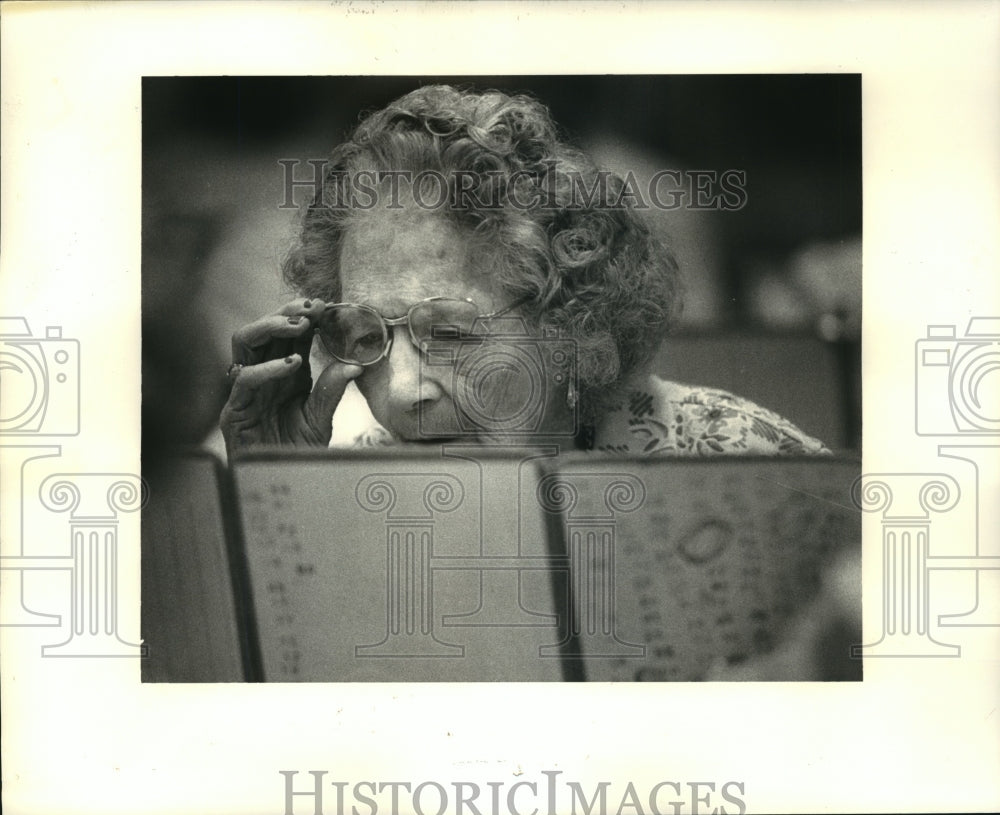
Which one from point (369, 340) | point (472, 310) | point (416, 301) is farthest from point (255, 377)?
point (472, 310)

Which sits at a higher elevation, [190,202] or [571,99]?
[571,99]

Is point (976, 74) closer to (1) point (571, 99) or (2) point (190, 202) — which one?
(1) point (571, 99)

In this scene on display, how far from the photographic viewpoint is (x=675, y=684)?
2395mm

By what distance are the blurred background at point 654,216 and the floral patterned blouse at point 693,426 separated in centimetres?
4

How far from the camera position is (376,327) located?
239cm

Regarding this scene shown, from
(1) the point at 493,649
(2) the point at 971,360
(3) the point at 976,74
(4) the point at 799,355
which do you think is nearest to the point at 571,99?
(4) the point at 799,355

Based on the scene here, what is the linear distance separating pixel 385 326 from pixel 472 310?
23 cm

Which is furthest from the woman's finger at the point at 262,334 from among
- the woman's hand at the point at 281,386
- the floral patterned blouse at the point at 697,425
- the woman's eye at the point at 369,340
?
the floral patterned blouse at the point at 697,425

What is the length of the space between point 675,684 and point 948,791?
2.53 ft

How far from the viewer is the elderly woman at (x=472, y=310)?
2385 mm

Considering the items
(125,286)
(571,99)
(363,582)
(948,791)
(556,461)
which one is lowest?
(948,791)

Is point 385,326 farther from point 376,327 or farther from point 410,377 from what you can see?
point 410,377

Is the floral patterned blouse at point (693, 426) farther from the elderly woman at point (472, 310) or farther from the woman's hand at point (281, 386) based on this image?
the woman's hand at point (281, 386)

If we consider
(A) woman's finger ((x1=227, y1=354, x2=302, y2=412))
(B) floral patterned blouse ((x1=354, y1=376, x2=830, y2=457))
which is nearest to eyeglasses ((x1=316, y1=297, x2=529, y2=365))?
(A) woman's finger ((x1=227, y1=354, x2=302, y2=412))
